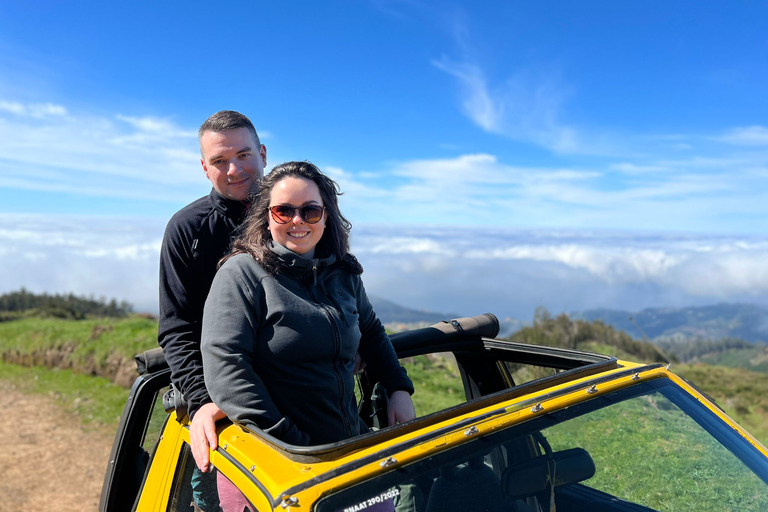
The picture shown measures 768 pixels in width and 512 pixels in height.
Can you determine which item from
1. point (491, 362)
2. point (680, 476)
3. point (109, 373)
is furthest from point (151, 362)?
point (109, 373)

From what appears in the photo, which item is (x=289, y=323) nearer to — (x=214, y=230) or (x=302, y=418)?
(x=302, y=418)

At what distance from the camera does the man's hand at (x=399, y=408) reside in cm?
258

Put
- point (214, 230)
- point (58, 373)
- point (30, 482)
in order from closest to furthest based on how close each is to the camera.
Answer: point (214, 230) < point (30, 482) < point (58, 373)

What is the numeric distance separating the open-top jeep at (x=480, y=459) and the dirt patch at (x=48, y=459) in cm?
489

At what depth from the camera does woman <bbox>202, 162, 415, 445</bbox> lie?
1980 millimetres

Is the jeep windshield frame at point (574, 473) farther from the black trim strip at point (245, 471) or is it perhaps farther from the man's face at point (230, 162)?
the man's face at point (230, 162)

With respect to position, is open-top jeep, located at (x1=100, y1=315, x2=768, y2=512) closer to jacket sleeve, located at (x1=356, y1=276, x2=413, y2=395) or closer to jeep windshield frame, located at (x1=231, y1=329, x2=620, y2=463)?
jeep windshield frame, located at (x1=231, y1=329, x2=620, y2=463)

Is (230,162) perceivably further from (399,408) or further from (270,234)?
(399,408)

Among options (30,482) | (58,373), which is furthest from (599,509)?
(58,373)

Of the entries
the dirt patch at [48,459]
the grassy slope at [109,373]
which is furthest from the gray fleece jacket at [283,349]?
the dirt patch at [48,459]

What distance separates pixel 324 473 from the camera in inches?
59.8

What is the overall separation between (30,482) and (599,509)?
713 centimetres

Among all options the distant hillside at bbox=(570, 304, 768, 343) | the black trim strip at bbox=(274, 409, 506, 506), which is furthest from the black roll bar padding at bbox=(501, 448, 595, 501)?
the distant hillside at bbox=(570, 304, 768, 343)

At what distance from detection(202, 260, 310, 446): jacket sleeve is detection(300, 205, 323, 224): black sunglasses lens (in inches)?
12.9
